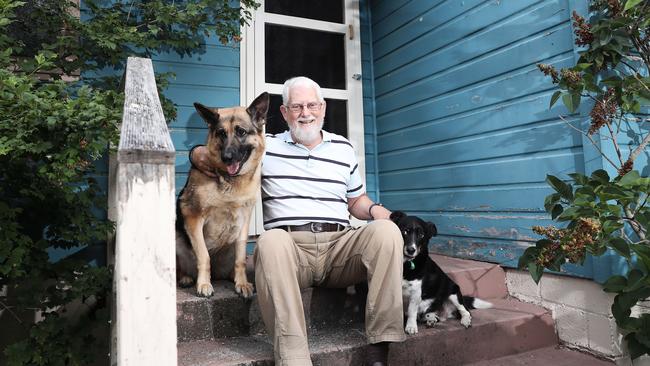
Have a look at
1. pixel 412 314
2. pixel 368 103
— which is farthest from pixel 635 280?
pixel 368 103

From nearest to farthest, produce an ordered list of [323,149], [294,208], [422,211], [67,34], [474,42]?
[294,208] < [323,149] < [67,34] < [474,42] < [422,211]

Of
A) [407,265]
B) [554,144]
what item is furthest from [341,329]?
[554,144]

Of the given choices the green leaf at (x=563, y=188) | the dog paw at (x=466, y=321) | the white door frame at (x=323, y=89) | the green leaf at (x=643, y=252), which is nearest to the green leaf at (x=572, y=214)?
the green leaf at (x=563, y=188)

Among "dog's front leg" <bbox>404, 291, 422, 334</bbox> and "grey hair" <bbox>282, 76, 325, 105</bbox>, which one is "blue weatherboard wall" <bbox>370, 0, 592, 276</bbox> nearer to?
"dog's front leg" <bbox>404, 291, 422, 334</bbox>

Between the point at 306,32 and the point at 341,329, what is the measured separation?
9.41 feet

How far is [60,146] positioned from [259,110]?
0.94 metres

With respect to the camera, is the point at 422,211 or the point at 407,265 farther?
the point at 422,211

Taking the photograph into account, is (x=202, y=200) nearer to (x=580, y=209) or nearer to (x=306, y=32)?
(x=580, y=209)

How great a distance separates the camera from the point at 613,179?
1.85m

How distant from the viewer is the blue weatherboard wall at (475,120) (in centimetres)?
245

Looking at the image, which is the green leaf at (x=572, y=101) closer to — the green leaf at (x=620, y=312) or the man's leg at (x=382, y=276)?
the green leaf at (x=620, y=312)

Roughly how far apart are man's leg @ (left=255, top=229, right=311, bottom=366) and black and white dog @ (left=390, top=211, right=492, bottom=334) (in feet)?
2.27

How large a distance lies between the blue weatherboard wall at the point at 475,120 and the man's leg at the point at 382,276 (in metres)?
1.17

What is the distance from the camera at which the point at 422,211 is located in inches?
135
